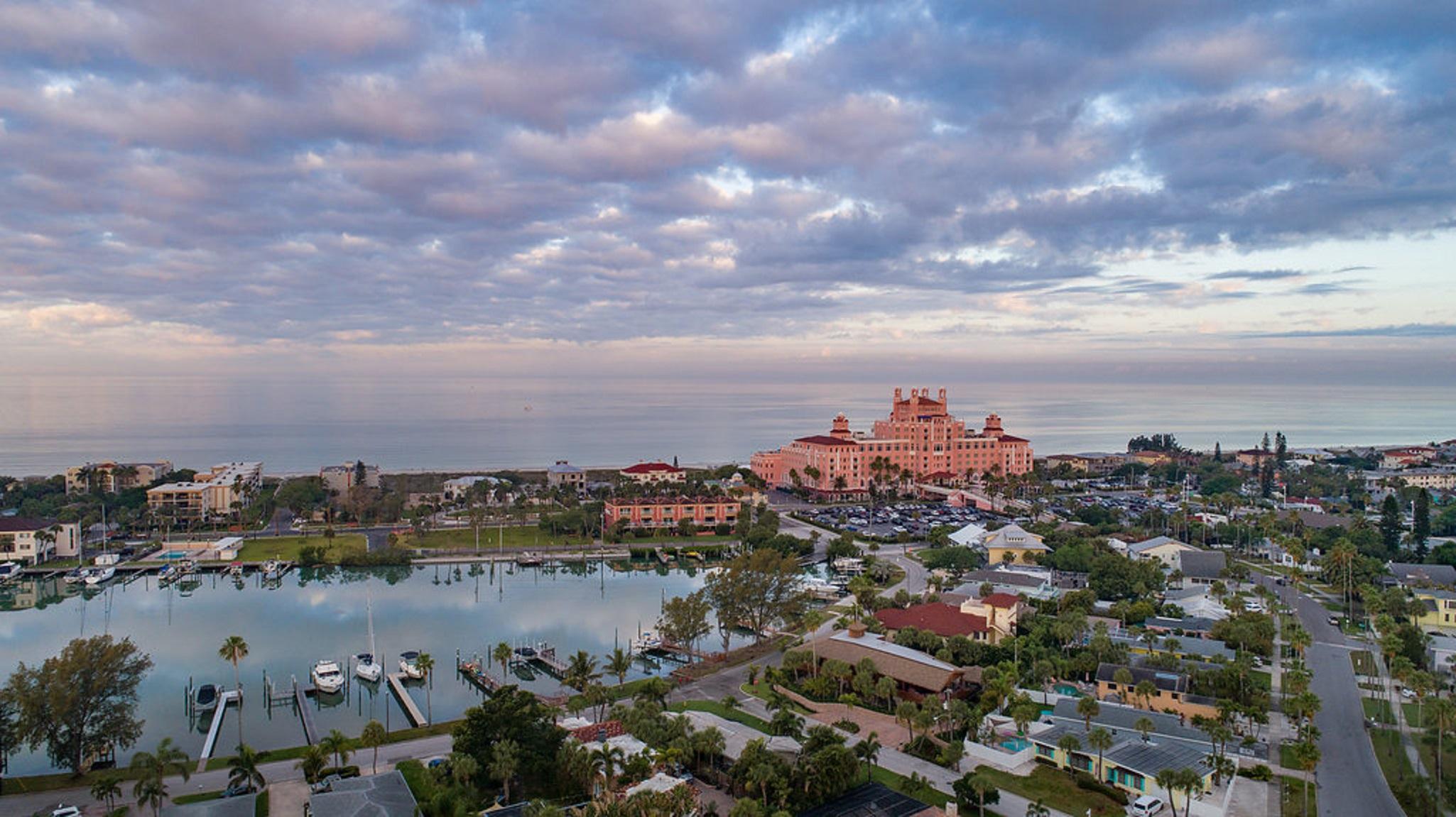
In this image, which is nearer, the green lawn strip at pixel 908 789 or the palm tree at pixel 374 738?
the green lawn strip at pixel 908 789

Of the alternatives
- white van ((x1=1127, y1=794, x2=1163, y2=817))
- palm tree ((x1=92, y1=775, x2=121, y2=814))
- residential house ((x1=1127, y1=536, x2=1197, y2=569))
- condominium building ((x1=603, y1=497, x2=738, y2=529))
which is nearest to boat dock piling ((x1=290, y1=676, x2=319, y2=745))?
palm tree ((x1=92, y1=775, x2=121, y2=814))

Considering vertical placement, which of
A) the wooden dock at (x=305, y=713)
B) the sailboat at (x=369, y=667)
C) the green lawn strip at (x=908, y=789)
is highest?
the green lawn strip at (x=908, y=789)

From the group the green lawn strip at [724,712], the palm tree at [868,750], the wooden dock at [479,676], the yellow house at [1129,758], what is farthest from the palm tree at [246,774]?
the yellow house at [1129,758]

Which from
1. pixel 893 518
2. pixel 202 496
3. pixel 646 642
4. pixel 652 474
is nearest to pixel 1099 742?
pixel 646 642

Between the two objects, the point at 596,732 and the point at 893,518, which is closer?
the point at 596,732

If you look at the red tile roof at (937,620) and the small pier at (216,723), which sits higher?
the red tile roof at (937,620)

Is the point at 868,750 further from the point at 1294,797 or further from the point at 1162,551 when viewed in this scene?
the point at 1162,551

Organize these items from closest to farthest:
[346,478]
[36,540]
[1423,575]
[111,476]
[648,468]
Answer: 1. [1423,575]
2. [36,540]
3. [111,476]
4. [346,478]
5. [648,468]

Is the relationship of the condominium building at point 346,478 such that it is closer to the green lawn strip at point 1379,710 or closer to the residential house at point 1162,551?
the residential house at point 1162,551
